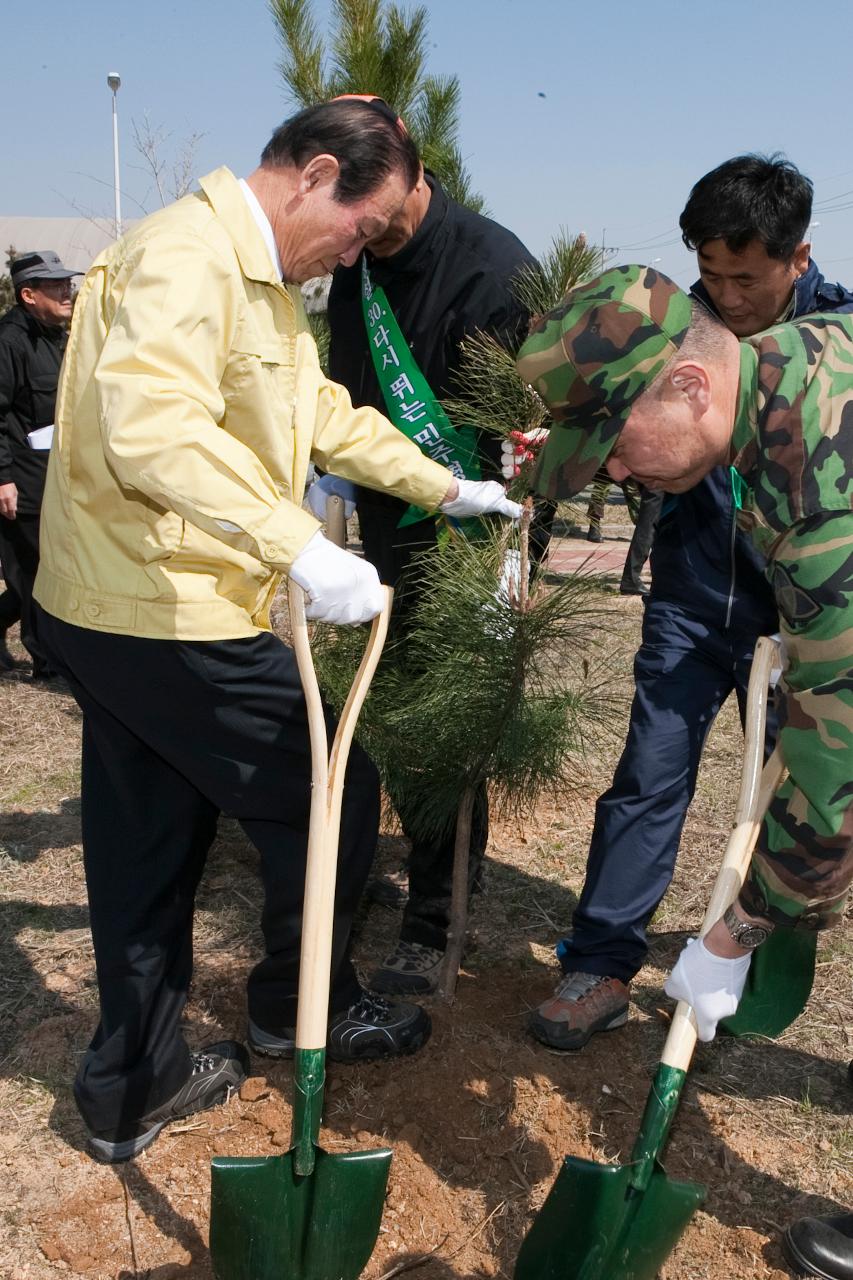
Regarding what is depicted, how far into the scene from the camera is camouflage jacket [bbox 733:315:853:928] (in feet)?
4.64

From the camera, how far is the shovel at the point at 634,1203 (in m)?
1.64

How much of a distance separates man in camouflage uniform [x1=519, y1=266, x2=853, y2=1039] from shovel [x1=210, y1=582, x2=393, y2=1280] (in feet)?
1.91

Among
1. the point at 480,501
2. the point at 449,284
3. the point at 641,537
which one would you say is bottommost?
the point at 641,537

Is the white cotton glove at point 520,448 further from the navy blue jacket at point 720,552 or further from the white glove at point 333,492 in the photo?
the white glove at point 333,492

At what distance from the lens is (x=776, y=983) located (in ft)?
6.65

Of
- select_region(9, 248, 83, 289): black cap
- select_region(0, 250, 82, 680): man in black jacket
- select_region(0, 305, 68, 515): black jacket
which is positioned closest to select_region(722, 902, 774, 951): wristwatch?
select_region(0, 250, 82, 680): man in black jacket

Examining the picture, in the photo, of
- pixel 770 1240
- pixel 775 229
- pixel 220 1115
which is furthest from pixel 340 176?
pixel 770 1240

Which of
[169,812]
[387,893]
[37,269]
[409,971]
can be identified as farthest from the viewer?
[37,269]

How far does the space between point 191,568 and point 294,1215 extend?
1053mm

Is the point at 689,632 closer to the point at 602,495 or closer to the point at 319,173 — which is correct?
the point at 602,495

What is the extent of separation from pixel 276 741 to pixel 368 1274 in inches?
37.0

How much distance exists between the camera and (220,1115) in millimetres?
2230

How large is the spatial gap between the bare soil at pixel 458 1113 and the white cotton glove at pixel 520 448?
0.46 metres

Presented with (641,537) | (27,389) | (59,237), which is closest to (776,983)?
(641,537)
